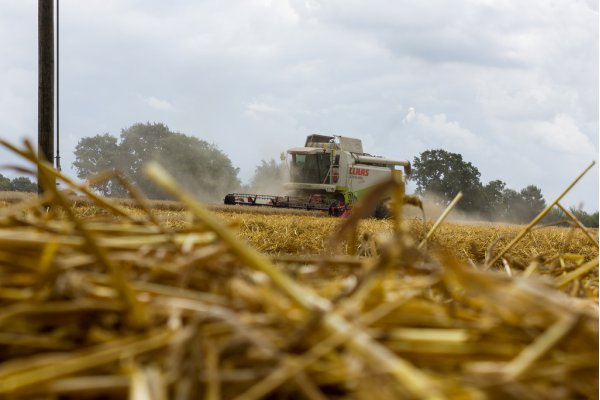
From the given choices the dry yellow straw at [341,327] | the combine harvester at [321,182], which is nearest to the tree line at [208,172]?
the combine harvester at [321,182]

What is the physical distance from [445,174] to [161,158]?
26.7m

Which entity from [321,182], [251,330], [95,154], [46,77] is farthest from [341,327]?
[95,154]

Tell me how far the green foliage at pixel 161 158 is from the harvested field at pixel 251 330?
5541 centimetres

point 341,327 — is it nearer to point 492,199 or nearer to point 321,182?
point 321,182

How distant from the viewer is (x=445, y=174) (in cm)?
6216

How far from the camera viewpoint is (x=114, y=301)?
1.00 meters

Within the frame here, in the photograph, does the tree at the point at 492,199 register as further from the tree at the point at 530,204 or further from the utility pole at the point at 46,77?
the utility pole at the point at 46,77

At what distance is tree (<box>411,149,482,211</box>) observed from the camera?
60109 mm

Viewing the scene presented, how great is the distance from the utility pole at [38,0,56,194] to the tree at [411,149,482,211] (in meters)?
49.7

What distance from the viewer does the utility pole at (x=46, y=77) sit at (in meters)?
11.4

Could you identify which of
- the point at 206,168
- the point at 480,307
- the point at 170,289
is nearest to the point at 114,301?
A: the point at 170,289

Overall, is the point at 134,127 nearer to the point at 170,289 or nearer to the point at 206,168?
the point at 206,168

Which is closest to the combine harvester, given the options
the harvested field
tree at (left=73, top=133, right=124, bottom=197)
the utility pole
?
the utility pole

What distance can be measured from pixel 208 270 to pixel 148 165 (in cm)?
21
